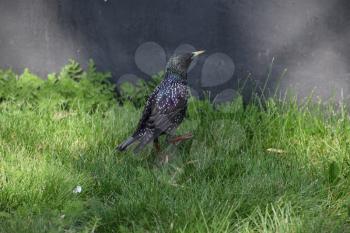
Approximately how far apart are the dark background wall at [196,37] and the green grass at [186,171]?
0.40 m

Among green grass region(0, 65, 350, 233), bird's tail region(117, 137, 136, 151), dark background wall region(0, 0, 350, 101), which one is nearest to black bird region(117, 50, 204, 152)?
bird's tail region(117, 137, 136, 151)

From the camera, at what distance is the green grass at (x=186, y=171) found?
3908 millimetres

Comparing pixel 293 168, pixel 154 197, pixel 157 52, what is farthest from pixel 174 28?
pixel 154 197

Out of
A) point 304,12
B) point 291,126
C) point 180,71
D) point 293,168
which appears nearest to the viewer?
point 293,168

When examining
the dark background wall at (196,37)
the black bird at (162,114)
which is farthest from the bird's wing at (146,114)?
the dark background wall at (196,37)

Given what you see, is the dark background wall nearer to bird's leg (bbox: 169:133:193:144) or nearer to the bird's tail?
bird's leg (bbox: 169:133:193:144)

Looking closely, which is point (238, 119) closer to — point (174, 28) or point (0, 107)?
point (174, 28)

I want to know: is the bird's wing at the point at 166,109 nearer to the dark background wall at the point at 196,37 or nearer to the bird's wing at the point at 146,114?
the bird's wing at the point at 146,114

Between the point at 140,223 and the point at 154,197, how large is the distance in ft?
0.72

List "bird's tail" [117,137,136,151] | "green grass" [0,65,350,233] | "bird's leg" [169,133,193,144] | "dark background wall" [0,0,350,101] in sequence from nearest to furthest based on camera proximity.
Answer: "green grass" [0,65,350,233], "bird's tail" [117,137,136,151], "bird's leg" [169,133,193,144], "dark background wall" [0,0,350,101]

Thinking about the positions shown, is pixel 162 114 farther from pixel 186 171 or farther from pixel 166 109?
pixel 186 171

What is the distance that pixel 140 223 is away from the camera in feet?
12.8

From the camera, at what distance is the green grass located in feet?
12.8

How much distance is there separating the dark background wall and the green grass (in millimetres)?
398
